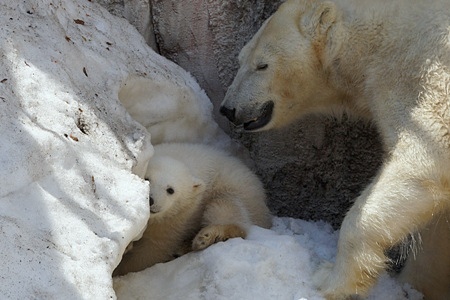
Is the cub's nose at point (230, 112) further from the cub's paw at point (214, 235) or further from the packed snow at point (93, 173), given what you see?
the cub's paw at point (214, 235)

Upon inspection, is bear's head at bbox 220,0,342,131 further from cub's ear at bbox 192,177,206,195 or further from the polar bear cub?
cub's ear at bbox 192,177,206,195

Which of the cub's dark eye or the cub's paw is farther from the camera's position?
the cub's dark eye

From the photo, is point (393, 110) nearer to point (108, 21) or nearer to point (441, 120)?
point (441, 120)

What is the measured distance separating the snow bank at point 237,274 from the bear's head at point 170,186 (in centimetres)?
33

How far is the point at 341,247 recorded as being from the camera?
379cm

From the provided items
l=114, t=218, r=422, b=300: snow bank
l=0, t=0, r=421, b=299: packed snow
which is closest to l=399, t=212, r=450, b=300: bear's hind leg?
l=0, t=0, r=421, b=299: packed snow

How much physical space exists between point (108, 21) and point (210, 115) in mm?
874

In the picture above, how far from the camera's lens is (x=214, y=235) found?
4086 mm

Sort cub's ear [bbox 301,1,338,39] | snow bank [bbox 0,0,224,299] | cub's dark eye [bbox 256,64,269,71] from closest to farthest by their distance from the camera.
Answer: snow bank [bbox 0,0,224,299], cub's ear [bbox 301,1,338,39], cub's dark eye [bbox 256,64,269,71]

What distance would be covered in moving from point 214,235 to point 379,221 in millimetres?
885

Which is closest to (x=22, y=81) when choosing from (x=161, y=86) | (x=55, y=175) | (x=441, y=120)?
(x=55, y=175)

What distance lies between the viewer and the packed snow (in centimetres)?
296

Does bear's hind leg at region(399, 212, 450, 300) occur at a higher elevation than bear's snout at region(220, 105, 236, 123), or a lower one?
lower

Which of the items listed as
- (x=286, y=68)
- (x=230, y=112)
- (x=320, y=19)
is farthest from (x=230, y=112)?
(x=320, y=19)
